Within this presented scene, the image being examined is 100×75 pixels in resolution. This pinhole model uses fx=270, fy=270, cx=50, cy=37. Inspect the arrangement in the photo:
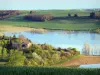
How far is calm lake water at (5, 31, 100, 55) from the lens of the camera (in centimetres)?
433

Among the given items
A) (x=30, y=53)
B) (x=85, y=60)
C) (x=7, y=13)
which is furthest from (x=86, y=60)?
(x=7, y=13)

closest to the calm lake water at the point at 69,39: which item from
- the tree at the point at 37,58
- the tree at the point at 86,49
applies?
the tree at the point at 86,49

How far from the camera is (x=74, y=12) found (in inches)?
178

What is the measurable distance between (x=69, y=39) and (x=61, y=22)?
12.8 inches

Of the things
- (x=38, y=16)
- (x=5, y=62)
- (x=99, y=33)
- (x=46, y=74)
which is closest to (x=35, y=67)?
(x=46, y=74)

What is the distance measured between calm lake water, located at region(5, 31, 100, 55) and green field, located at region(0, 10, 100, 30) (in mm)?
114

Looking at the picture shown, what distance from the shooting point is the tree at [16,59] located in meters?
4.34

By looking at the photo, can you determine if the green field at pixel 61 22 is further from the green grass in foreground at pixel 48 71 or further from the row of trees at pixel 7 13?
the green grass in foreground at pixel 48 71

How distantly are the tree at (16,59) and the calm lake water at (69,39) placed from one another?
12.2 inches

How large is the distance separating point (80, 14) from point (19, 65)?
1316 millimetres

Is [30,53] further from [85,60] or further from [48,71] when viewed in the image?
[85,60]

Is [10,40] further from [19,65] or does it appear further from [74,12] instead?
[74,12]

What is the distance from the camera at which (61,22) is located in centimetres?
447

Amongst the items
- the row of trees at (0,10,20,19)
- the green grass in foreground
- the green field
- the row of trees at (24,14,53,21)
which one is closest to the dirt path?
the green grass in foreground
